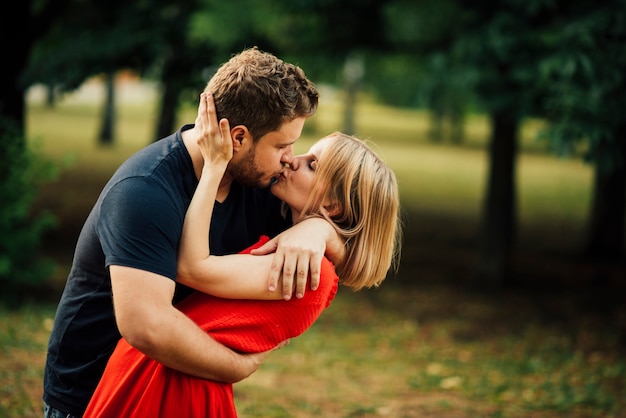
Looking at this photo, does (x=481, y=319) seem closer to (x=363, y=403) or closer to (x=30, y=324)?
(x=363, y=403)

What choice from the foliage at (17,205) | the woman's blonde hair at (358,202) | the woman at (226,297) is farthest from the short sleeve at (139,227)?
the foliage at (17,205)

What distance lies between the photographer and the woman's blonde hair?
2662 millimetres

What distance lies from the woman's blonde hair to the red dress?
21 centimetres

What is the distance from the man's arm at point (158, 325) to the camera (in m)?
2.22

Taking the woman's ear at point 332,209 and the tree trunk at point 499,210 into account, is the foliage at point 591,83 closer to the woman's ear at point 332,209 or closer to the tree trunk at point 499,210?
the tree trunk at point 499,210

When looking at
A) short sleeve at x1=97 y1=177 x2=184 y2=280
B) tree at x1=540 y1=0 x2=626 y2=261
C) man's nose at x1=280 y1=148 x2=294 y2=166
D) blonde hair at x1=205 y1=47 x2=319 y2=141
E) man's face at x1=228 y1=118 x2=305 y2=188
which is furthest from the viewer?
tree at x1=540 y1=0 x2=626 y2=261

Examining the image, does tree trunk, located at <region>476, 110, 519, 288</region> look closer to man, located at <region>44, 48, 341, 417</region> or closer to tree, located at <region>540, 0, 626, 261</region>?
tree, located at <region>540, 0, 626, 261</region>

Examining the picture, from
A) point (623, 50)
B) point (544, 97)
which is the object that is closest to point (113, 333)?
point (623, 50)

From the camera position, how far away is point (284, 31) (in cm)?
1160

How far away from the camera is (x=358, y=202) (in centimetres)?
268

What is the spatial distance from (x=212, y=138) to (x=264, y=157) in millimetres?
200

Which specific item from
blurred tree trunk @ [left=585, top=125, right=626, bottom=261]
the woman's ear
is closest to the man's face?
the woman's ear

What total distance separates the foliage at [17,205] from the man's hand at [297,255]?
588cm

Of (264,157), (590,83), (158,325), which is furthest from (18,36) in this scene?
(158,325)
